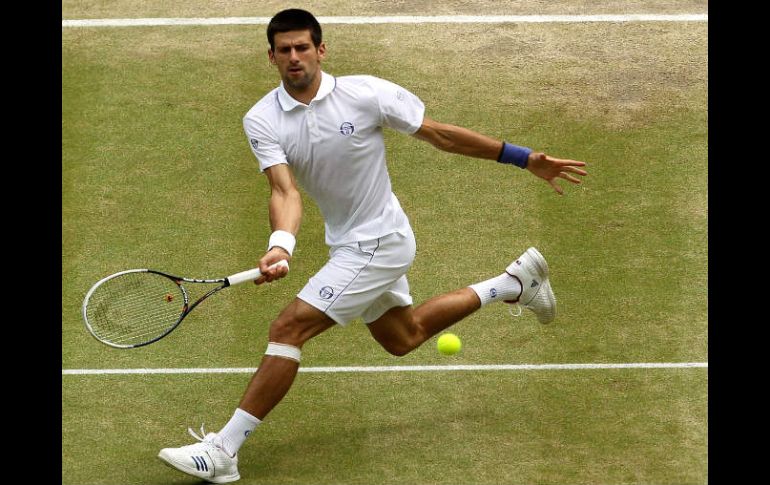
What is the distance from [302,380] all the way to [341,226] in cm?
136

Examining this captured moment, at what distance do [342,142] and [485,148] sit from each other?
90 cm

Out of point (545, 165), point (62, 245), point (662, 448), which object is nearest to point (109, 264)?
point (62, 245)

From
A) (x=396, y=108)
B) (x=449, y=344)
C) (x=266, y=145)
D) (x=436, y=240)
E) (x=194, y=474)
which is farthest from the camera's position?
(x=436, y=240)

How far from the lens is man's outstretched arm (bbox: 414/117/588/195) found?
875cm

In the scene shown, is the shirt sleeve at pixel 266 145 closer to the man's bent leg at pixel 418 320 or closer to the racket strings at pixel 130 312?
the racket strings at pixel 130 312

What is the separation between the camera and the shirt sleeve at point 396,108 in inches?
339

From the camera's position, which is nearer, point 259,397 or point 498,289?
point 259,397

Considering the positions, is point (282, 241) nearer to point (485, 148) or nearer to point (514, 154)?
point (485, 148)

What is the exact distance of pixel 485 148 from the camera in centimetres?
880

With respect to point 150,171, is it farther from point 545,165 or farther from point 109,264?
point 545,165

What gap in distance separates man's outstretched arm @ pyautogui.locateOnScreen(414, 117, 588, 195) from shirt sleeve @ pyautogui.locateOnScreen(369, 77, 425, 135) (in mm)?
64

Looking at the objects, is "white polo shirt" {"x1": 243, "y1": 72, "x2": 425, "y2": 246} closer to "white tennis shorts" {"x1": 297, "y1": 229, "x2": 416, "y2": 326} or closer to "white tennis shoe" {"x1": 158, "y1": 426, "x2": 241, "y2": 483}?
"white tennis shorts" {"x1": 297, "y1": 229, "x2": 416, "y2": 326}

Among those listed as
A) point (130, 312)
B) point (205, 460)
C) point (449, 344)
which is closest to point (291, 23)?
point (130, 312)

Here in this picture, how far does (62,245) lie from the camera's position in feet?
36.6
